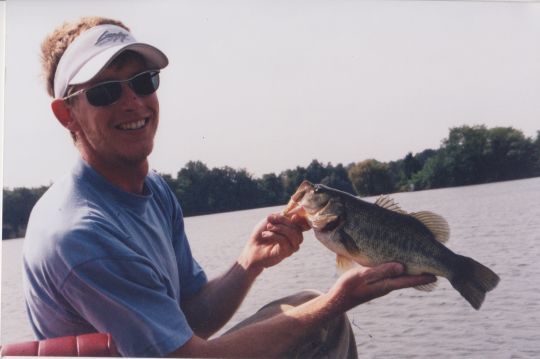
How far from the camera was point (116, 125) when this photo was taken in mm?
2756

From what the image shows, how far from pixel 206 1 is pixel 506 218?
2.90 m

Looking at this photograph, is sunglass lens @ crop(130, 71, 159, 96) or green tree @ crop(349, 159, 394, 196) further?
green tree @ crop(349, 159, 394, 196)

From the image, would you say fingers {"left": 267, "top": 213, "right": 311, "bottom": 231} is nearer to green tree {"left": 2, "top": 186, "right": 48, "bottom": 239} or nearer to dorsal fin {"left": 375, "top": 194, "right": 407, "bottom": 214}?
dorsal fin {"left": 375, "top": 194, "right": 407, "bottom": 214}

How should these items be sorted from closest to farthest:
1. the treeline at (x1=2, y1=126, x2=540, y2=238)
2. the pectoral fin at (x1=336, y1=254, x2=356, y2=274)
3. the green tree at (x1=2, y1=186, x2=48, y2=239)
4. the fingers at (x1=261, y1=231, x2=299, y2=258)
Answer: the pectoral fin at (x1=336, y1=254, x2=356, y2=274)
the fingers at (x1=261, y1=231, x2=299, y2=258)
the green tree at (x1=2, y1=186, x2=48, y2=239)
the treeline at (x1=2, y1=126, x2=540, y2=238)

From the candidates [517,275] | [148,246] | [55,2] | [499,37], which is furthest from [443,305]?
[55,2]

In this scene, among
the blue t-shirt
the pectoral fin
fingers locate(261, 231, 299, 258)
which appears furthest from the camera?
fingers locate(261, 231, 299, 258)

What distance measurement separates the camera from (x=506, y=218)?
4184mm

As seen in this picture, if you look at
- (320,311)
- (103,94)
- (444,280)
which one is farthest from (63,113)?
(444,280)

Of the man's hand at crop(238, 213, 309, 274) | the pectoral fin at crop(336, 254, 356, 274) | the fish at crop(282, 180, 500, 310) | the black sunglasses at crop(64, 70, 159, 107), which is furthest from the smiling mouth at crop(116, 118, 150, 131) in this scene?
the pectoral fin at crop(336, 254, 356, 274)

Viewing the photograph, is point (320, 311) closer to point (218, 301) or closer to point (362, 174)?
point (218, 301)

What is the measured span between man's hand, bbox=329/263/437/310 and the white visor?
5.26ft

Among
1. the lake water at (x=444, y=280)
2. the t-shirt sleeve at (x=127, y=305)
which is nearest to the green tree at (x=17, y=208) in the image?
the lake water at (x=444, y=280)

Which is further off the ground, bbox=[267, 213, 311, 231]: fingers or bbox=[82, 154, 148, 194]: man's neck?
bbox=[82, 154, 148, 194]: man's neck

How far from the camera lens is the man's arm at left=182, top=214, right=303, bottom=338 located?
3275 millimetres
